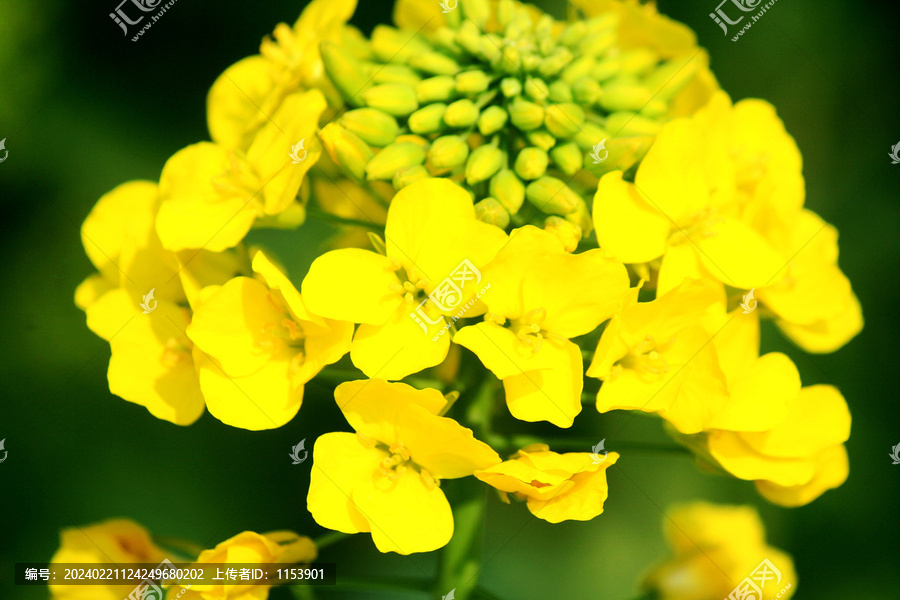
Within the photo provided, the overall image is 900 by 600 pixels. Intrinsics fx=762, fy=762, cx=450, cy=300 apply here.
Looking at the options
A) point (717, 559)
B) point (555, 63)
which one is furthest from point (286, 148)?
Answer: point (717, 559)

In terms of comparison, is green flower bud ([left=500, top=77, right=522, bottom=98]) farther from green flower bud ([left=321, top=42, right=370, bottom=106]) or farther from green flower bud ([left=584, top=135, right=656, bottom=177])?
green flower bud ([left=321, top=42, right=370, bottom=106])

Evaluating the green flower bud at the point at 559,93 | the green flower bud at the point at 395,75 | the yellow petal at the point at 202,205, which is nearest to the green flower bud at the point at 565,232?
the green flower bud at the point at 559,93

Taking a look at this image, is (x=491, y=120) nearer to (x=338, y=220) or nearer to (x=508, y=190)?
(x=508, y=190)

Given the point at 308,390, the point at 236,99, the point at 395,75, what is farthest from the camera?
the point at 308,390

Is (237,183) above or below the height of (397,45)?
below

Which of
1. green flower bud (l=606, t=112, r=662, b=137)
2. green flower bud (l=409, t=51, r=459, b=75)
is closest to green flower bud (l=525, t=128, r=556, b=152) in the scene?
green flower bud (l=606, t=112, r=662, b=137)

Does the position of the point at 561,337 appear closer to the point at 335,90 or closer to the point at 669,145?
the point at 669,145

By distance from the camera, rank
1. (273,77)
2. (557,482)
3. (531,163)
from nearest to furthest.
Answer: (557,482), (531,163), (273,77)

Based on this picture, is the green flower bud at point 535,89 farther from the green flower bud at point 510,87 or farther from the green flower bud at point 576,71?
the green flower bud at point 576,71
